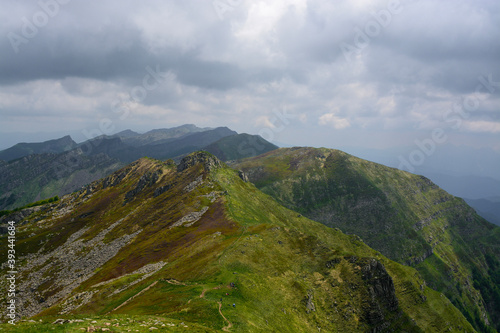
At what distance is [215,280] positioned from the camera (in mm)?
66000

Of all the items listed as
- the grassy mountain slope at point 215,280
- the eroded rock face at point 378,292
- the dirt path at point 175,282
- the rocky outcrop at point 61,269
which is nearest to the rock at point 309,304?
the grassy mountain slope at point 215,280

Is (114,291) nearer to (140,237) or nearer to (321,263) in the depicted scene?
(140,237)

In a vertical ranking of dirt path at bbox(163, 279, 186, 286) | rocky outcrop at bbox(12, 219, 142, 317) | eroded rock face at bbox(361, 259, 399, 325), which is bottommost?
rocky outcrop at bbox(12, 219, 142, 317)

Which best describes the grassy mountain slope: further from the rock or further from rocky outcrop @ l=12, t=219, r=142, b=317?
rocky outcrop @ l=12, t=219, r=142, b=317

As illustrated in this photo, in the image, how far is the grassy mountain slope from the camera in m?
52.6

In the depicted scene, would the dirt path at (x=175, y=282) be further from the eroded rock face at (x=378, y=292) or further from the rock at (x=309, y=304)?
the eroded rock face at (x=378, y=292)

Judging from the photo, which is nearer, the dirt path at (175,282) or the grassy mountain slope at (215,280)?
the grassy mountain slope at (215,280)

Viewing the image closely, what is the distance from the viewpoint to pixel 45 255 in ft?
457

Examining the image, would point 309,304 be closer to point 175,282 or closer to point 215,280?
point 215,280

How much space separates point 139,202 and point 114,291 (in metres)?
113

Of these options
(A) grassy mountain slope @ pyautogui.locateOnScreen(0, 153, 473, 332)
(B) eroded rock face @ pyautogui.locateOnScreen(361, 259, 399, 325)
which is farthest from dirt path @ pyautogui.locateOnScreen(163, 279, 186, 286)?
(B) eroded rock face @ pyautogui.locateOnScreen(361, 259, 399, 325)

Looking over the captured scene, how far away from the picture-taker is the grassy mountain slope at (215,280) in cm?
5262

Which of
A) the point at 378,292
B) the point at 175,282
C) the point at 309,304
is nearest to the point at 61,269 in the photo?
the point at 175,282

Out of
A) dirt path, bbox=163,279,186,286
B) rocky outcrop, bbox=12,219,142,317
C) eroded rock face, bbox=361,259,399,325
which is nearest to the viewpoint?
dirt path, bbox=163,279,186,286
